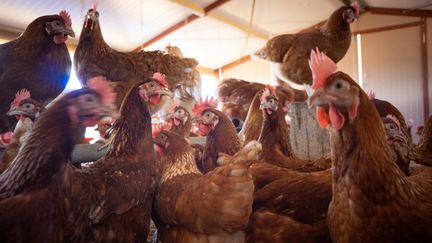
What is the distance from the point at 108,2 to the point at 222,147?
4402mm

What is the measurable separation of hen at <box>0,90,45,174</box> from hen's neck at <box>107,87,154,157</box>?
0.49 meters

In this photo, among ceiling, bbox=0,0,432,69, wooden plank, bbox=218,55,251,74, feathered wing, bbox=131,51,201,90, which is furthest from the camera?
wooden plank, bbox=218,55,251,74

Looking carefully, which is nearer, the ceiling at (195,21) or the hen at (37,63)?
the hen at (37,63)

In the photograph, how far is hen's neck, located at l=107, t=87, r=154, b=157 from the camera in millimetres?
1843

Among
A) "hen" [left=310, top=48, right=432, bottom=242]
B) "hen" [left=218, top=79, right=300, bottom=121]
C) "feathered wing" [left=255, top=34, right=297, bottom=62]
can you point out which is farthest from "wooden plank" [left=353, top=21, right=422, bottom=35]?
"hen" [left=310, top=48, right=432, bottom=242]

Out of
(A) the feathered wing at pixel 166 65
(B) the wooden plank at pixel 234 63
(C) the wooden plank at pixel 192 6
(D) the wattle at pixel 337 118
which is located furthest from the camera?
(B) the wooden plank at pixel 234 63

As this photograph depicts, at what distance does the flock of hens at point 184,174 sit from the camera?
120 cm

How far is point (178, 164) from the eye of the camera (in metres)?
2.01

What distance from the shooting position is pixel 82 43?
3047mm

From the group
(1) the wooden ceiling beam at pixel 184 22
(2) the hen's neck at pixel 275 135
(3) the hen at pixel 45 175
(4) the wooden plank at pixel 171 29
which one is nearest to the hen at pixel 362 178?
(3) the hen at pixel 45 175

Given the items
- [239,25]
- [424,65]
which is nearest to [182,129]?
[239,25]

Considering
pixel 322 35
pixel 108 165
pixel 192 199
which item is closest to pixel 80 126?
pixel 108 165

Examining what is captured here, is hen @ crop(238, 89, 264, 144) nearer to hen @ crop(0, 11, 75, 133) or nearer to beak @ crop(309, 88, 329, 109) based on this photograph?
beak @ crop(309, 88, 329, 109)

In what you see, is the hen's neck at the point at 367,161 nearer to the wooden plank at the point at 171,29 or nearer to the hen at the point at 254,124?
the hen at the point at 254,124
